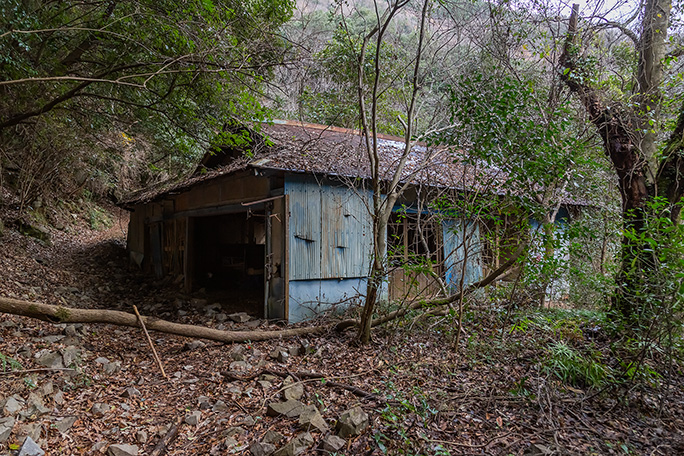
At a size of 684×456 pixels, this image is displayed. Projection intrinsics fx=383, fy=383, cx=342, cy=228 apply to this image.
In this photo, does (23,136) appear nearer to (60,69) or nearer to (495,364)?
(60,69)

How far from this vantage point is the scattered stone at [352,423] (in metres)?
3.33

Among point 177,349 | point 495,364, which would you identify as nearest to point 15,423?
point 177,349

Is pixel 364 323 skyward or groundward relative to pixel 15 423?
skyward

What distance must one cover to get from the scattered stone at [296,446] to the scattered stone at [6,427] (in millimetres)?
2083

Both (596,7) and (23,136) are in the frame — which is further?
(23,136)

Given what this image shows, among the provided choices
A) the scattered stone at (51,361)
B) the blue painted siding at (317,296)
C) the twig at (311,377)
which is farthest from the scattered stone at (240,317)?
the scattered stone at (51,361)

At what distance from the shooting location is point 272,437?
3.30 m

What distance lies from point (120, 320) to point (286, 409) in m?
2.49

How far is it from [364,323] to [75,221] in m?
13.1

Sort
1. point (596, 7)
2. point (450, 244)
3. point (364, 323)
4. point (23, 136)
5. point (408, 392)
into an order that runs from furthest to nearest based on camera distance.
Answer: point (23, 136)
point (450, 244)
point (596, 7)
point (364, 323)
point (408, 392)

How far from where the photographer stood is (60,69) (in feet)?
20.4

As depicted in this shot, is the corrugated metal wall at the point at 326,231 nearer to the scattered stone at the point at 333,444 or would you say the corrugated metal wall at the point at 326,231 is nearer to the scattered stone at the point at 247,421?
the scattered stone at the point at 247,421

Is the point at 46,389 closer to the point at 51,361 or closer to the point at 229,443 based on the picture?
the point at 51,361

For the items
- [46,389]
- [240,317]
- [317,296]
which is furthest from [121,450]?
[317,296]
